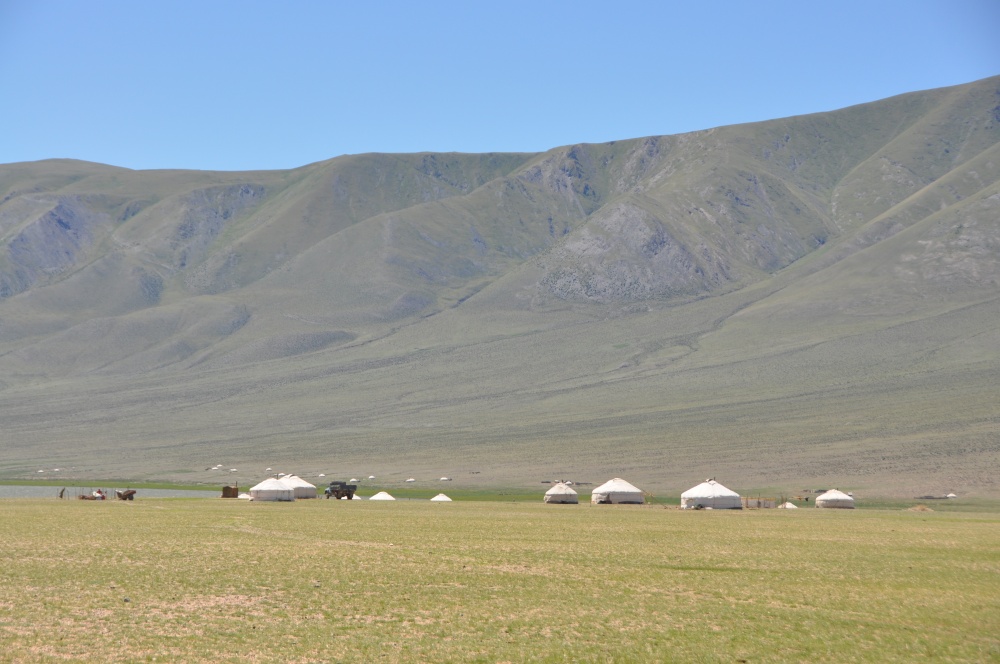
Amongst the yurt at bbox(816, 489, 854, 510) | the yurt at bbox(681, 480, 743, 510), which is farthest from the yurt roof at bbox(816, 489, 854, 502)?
the yurt at bbox(681, 480, 743, 510)

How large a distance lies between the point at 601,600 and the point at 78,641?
982cm

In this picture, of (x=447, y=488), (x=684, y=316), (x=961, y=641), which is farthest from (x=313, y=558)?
(x=684, y=316)

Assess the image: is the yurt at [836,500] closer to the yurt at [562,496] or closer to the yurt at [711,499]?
the yurt at [711,499]

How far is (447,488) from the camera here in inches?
3748

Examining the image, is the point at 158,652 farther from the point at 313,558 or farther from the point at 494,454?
the point at 494,454

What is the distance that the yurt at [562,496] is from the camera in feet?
238

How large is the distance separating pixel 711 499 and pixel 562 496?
10.3 metres

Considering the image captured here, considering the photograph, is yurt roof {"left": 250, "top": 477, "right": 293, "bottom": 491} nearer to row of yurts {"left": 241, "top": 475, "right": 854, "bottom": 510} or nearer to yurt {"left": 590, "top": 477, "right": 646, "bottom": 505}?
row of yurts {"left": 241, "top": 475, "right": 854, "bottom": 510}

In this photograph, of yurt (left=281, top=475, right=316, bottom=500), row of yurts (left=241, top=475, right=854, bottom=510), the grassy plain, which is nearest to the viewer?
the grassy plain

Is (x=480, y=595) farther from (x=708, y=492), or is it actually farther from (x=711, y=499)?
(x=708, y=492)

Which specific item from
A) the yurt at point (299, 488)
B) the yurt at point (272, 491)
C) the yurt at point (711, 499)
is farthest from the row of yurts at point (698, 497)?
the yurt at point (272, 491)

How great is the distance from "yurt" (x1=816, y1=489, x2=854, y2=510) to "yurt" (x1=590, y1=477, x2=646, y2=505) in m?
10.6

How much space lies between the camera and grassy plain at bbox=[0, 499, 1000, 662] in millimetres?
18234

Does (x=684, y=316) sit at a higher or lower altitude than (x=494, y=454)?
higher
